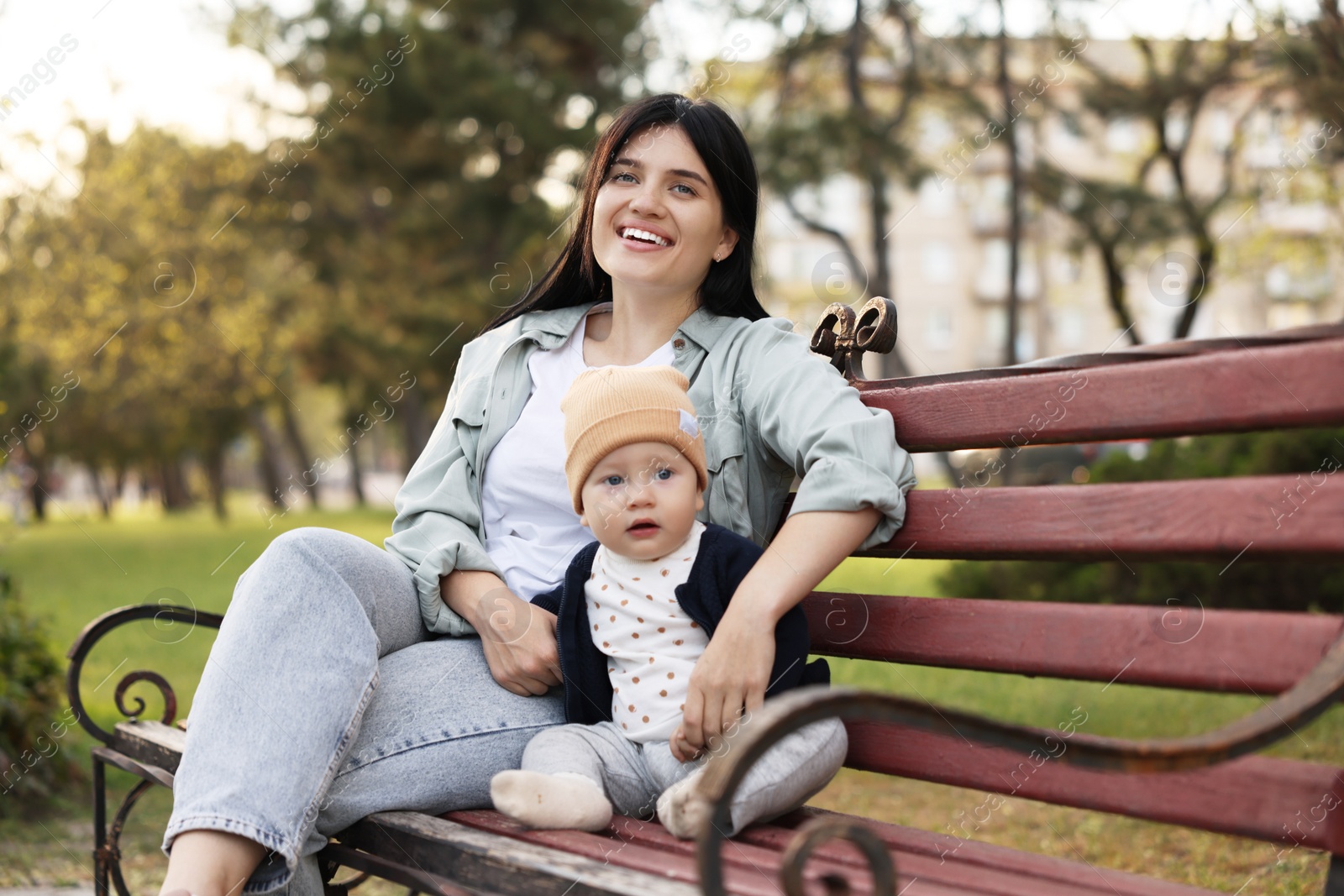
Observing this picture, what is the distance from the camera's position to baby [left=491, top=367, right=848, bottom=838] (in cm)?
198

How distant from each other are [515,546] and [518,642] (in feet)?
0.97

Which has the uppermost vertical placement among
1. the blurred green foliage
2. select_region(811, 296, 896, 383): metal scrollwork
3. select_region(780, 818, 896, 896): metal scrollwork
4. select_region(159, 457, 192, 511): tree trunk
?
select_region(811, 296, 896, 383): metal scrollwork

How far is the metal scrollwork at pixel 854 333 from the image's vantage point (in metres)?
2.38

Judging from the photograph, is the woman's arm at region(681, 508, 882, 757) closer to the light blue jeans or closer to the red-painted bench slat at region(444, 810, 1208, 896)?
the red-painted bench slat at region(444, 810, 1208, 896)

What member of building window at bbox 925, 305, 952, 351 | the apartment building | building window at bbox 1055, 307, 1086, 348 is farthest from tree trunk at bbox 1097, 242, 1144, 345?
building window at bbox 925, 305, 952, 351

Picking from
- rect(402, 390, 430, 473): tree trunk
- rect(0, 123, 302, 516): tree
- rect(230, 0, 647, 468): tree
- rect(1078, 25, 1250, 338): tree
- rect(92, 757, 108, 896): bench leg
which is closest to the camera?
rect(92, 757, 108, 896): bench leg

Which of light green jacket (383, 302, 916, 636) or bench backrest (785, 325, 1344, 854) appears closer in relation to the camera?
bench backrest (785, 325, 1344, 854)

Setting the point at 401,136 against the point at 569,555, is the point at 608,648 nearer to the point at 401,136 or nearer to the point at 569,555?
the point at 569,555

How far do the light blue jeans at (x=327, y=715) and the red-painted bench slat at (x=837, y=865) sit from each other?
155 mm

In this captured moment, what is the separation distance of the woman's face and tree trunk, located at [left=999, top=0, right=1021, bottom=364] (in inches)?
436

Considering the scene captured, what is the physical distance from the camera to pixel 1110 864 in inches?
136

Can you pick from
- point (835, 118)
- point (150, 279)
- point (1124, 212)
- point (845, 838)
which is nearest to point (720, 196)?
point (845, 838)

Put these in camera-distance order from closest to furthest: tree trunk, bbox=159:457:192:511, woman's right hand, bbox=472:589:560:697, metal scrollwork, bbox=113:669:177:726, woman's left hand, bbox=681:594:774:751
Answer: woman's left hand, bbox=681:594:774:751, woman's right hand, bbox=472:589:560:697, metal scrollwork, bbox=113:669:177:726, tree trunk, bbox=159:457:192:511

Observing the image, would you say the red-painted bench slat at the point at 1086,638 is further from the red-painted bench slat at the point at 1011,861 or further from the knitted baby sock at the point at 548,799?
the knitted baby sock at the point at 548,799
